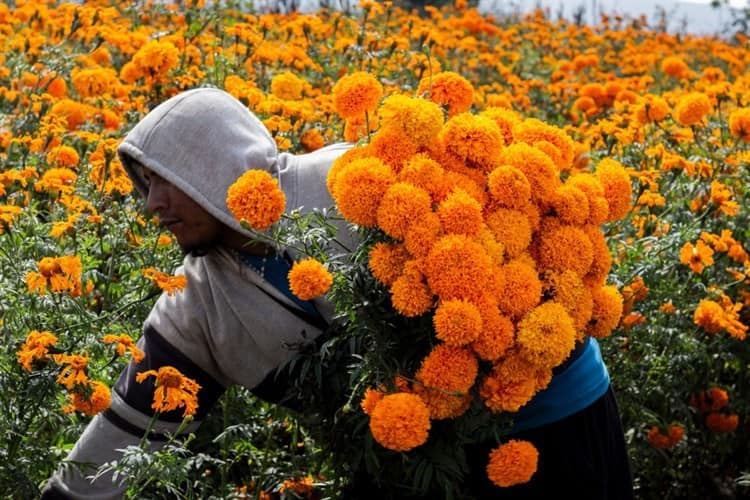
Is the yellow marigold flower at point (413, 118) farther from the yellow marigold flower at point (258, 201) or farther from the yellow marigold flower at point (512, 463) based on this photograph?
the yellow marigold flower at point (512, 463)

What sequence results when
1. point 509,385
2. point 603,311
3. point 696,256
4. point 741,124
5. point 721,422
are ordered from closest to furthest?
point 509,385, point 603,311, point 696,256, point 721,422, point 741,124

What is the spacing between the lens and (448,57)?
7.25 meters

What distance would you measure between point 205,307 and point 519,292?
773 mm

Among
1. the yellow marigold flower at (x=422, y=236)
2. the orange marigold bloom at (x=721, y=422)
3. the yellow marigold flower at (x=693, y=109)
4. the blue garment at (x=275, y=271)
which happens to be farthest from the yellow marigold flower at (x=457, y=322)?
the yellow marigold flower at (x=693, y=109)

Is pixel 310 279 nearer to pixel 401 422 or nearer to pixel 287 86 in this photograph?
pixel 401 422

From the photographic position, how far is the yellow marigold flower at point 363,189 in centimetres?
190

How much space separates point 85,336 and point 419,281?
0.87 m

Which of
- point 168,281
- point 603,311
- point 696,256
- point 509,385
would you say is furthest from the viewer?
point 696,256

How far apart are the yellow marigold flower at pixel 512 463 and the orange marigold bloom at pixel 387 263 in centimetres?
37

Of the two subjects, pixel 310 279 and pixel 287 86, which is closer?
pixel 310 279

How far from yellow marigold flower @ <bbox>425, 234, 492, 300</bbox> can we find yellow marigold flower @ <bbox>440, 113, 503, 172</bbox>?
23 centimetres

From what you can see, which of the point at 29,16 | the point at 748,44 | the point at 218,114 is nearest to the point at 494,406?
the point at 218,114

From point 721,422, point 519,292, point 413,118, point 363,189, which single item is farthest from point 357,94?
point 721,422

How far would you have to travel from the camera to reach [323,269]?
1.92m
